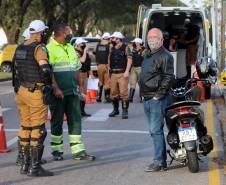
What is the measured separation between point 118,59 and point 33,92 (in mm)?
6874

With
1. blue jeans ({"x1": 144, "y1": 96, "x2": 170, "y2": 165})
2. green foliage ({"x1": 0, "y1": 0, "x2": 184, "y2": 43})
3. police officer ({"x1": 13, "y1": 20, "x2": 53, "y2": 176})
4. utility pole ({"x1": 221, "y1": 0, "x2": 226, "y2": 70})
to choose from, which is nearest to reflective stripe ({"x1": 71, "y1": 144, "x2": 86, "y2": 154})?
police officer ({"x1": 13, "y1": 20, "x2": 53, "y2": 176})

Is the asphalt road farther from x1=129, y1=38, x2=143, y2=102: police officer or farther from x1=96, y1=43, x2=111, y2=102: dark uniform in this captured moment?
x1=129, y1=38, x2=143, y2=102: police officer

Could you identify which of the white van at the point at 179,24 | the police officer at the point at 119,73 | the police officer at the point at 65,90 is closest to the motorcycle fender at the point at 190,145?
the police officer at the point at 65,90

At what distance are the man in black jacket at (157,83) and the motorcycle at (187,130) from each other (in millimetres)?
139

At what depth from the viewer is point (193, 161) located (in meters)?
8.26

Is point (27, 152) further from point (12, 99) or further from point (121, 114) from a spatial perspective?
point (12, 99)

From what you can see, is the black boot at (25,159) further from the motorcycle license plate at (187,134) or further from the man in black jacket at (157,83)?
the motorcycle license plate at (187,134)

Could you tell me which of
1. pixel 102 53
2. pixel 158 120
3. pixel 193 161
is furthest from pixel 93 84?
pixel 193 161

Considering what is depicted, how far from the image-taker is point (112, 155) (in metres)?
9.82

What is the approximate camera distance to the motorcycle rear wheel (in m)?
8.22

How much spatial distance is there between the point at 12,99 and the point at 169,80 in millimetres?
12307

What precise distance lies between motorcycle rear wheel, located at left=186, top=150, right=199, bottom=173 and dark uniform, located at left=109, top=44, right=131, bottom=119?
625 centimetres

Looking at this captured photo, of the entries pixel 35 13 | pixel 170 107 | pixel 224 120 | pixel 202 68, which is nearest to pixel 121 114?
pixel 224 120

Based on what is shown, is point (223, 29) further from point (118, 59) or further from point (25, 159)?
point (25, 159)
